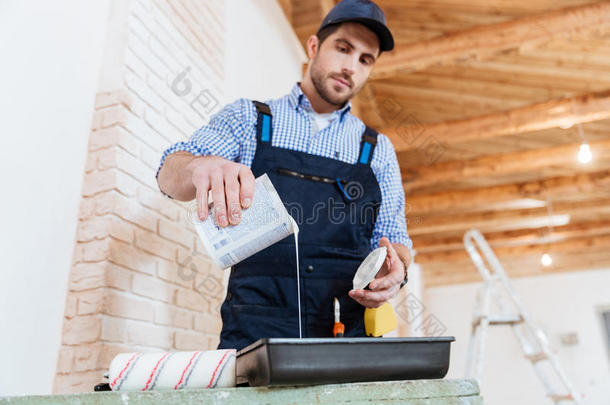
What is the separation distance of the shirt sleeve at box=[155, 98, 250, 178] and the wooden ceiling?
2.53 meters

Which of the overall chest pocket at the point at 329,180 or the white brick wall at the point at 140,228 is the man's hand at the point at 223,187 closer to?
the overall chest pocket at the point at 329,180

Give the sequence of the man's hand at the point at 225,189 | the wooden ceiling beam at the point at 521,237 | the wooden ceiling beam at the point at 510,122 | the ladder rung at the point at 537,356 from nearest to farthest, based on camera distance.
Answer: the man's hand at the point at 225,189 < the ladder rung at the point at 537,356 < the wooden ceiling beam at the point at 510,122 < the wooden ceiling beam at the point at 521,237

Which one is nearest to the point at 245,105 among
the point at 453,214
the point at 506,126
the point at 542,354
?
the point at 542,354

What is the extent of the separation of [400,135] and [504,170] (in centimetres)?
107

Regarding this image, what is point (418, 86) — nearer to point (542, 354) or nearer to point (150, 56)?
point (542, 354)

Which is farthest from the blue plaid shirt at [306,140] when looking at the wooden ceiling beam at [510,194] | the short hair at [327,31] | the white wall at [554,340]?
the white wall at [554,340]

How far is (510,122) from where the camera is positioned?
4.38m

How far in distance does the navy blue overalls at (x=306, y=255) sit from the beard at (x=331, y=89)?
0.59 ft

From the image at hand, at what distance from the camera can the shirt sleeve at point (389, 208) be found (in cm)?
132

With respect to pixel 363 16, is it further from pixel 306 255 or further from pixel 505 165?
pixel 505 165

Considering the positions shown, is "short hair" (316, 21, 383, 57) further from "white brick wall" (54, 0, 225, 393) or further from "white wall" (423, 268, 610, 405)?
"white wall" (423, 268, 610, 405)

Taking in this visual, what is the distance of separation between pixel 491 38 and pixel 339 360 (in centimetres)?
353

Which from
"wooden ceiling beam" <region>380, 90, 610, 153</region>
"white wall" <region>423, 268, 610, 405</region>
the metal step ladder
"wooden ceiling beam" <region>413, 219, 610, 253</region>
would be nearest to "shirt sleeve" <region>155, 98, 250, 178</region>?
the metal step ladder

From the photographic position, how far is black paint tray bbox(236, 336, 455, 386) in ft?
1.64
